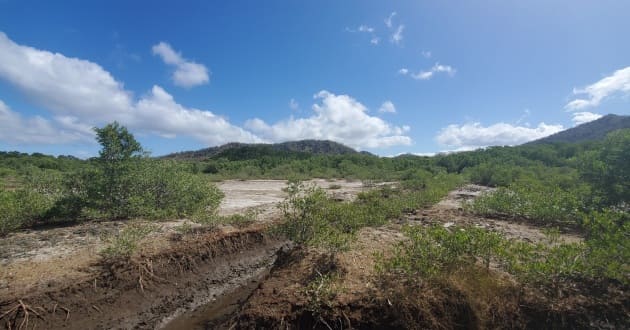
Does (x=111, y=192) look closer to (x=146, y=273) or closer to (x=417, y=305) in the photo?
(x=146, y=273)

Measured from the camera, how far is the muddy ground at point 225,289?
4137mm

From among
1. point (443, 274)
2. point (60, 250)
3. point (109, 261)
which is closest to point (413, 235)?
point (443, 274)

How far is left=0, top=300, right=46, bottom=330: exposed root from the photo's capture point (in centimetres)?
442

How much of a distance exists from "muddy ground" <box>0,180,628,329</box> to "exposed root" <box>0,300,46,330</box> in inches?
0.6

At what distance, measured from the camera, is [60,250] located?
21.4 ft

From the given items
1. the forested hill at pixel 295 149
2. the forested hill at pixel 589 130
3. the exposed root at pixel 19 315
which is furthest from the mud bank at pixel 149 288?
the forested hill at pixel 295 149

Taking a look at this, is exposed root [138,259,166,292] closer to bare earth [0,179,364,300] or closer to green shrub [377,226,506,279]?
bare earth [0,179,364,300]

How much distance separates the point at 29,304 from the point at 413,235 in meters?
6.63

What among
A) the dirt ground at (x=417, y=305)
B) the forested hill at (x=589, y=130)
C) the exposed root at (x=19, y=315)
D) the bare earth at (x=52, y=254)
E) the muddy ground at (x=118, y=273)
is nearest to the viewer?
the dirt ground at (x=417, y=305)

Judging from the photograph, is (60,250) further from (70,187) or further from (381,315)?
(381,315)

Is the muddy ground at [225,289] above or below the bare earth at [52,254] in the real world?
below

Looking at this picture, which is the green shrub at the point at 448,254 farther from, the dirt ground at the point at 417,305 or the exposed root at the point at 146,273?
the exposed root at the point at 146,273

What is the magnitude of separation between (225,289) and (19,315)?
3.45 m

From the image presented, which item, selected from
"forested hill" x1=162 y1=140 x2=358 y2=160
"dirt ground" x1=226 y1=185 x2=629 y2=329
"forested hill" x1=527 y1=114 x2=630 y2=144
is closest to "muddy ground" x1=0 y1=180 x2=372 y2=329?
"dirt ground" x1=226 y1=185 x2=629 y2=329
